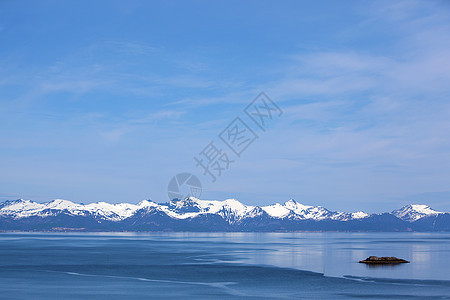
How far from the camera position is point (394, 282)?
244 feet

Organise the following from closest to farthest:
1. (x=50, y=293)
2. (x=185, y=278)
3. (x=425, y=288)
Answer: (x=50, y=293), (x=425, y=288), (x=185, y=278)

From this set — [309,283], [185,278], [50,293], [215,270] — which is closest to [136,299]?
[50,293]

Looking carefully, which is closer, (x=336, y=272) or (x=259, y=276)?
(x=259, y=276)

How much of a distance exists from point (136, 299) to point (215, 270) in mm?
36614

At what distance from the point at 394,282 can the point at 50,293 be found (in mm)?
49104

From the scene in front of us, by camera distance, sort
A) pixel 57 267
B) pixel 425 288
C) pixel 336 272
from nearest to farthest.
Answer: pixel 425 288, pixel 336 272, pixel 57 267

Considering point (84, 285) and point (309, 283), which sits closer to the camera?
point (84, 285)

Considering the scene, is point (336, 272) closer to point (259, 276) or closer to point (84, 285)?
point (259, 276)

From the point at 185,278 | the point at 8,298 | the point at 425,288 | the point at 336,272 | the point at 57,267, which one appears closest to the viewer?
the point at 8,298

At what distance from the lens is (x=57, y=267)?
97.9 meters

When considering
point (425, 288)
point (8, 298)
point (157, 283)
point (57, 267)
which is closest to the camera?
point (8, 298)

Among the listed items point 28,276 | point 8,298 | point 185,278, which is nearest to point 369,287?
point 185,278

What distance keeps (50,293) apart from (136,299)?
39.7ft

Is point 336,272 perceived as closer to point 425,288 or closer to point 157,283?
point 425,288
